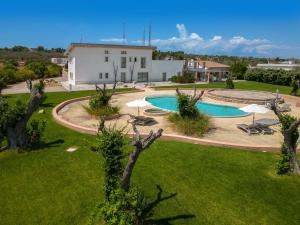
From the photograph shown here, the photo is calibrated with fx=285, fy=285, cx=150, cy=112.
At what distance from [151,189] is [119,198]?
134 inches

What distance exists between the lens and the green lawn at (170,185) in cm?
893

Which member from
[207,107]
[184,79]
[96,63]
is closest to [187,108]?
[207,107]

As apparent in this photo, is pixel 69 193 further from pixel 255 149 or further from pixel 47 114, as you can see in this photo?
pixel 47 114

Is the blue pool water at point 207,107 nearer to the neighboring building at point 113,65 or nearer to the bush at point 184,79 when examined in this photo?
the neighboring building at point 113,65

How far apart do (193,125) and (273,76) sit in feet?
127

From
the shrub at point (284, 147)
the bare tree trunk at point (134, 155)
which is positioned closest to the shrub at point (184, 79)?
the shrub at point (284, 147)

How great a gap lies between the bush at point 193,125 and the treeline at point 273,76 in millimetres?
32965

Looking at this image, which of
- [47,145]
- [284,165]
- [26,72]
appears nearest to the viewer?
[284,165]

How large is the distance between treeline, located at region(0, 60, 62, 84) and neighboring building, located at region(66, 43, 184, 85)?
26.0 ft

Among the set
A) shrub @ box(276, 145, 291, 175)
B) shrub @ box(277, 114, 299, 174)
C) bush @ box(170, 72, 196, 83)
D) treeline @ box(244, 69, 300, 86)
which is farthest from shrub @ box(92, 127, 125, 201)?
treeline @ box(244, 69, 300, 86)

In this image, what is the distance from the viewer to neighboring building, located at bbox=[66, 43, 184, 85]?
44.8m

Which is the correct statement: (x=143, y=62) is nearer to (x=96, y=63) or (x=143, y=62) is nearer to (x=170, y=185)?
(x=96, y=63)

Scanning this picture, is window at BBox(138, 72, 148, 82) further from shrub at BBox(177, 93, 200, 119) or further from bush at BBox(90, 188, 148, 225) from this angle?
bush at BBox(90, 188, 148, 225)

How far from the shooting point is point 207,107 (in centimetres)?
2858
